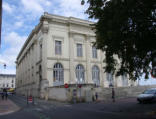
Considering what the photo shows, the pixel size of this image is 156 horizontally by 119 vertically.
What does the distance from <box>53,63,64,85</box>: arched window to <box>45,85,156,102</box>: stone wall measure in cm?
467

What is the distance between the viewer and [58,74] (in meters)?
36.9

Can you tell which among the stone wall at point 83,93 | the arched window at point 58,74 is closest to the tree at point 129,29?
the stone wall at point 83,93

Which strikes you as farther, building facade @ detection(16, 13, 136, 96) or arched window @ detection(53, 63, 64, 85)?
arched window @ detection(53, 63, 64, 85)

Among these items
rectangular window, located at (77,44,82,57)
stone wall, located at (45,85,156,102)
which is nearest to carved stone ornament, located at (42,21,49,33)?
rectangular window, located at (77,44,82,57)

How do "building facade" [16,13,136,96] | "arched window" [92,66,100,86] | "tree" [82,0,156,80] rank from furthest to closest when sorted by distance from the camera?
"arched window" [92,66,100,86]
"building facade" [16,13,136,96]
"tree" [82,0,156,80]

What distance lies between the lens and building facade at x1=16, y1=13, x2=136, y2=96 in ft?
119

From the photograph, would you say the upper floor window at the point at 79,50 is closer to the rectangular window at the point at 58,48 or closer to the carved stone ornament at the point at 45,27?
the rectangular window at the point at 58,48

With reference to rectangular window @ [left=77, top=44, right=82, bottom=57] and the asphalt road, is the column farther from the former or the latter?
the asphalt road

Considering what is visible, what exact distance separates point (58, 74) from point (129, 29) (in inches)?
1069

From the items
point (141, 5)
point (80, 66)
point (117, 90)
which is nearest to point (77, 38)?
point (80, 66)

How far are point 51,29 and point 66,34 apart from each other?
12.3ft

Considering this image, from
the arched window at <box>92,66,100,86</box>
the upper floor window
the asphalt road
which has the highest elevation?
the upper floor window

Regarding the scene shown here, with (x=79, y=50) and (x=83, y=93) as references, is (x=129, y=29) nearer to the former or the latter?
(x=83, y=93)

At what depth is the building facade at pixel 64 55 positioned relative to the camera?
36406 mm
